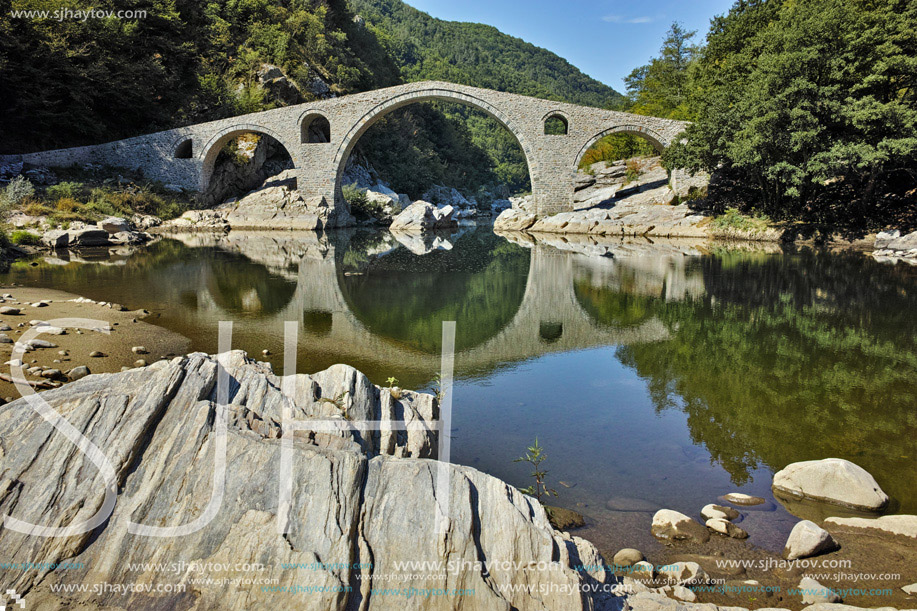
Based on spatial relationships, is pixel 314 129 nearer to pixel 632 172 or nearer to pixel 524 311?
pixel 632 172

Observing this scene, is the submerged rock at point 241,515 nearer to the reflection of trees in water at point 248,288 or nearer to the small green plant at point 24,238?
the reflection of trees in water at point 248,288

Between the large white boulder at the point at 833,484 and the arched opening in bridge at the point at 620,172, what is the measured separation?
78.5ft

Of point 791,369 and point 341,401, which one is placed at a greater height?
point 341,401

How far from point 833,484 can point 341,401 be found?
10.1 feet

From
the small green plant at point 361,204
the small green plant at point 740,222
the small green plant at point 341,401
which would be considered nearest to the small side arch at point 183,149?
the small green plant at point 361,204

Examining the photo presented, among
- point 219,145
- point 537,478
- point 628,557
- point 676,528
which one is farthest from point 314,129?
point 628,557

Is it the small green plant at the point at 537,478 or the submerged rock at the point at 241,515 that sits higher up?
the submerged rock at the point at 241,515

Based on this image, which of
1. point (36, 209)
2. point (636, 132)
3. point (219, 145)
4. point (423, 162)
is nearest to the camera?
point (36, 209)

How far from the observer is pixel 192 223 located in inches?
972

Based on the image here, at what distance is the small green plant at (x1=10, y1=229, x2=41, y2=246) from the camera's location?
14672mm

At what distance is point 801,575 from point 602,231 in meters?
23.1

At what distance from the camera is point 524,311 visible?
9219 mm

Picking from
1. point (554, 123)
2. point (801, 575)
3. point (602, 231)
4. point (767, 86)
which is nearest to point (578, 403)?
point (801, 575)

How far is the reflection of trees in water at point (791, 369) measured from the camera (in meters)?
4.09
